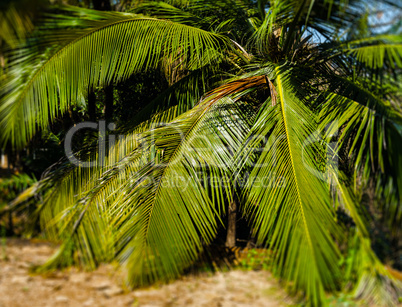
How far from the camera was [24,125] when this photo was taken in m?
2.38

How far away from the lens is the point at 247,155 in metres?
2.74

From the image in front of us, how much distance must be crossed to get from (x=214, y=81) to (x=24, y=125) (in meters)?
2.26

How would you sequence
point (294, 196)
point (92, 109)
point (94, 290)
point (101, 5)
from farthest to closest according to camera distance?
1. point (92, 109)
2. point (101, 5)
3. point (94, 290)
4. point (294, 196)

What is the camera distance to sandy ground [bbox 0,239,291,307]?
252cm

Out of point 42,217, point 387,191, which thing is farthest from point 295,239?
point 42,217

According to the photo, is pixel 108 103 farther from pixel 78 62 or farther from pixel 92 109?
pixel 78 62

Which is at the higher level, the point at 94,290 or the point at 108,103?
the point at 108,103

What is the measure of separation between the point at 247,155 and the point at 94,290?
1.91 meters

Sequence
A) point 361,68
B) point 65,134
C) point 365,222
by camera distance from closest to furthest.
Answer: point 365,222 < point 361,68 < point 65,134

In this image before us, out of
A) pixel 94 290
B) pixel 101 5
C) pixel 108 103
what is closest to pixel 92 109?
pixel 108 103

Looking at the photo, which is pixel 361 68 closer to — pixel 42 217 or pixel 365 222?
pixel 365 222

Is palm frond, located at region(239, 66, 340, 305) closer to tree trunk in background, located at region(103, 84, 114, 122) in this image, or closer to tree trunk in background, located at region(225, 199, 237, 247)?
tree trunk in background, located at region(225, 199, 237, 247)

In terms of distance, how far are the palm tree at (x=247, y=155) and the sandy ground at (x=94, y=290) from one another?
340 millimetres

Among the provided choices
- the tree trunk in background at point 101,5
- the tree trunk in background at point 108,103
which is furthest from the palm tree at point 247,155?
the tree trunk in background at point 108,103
